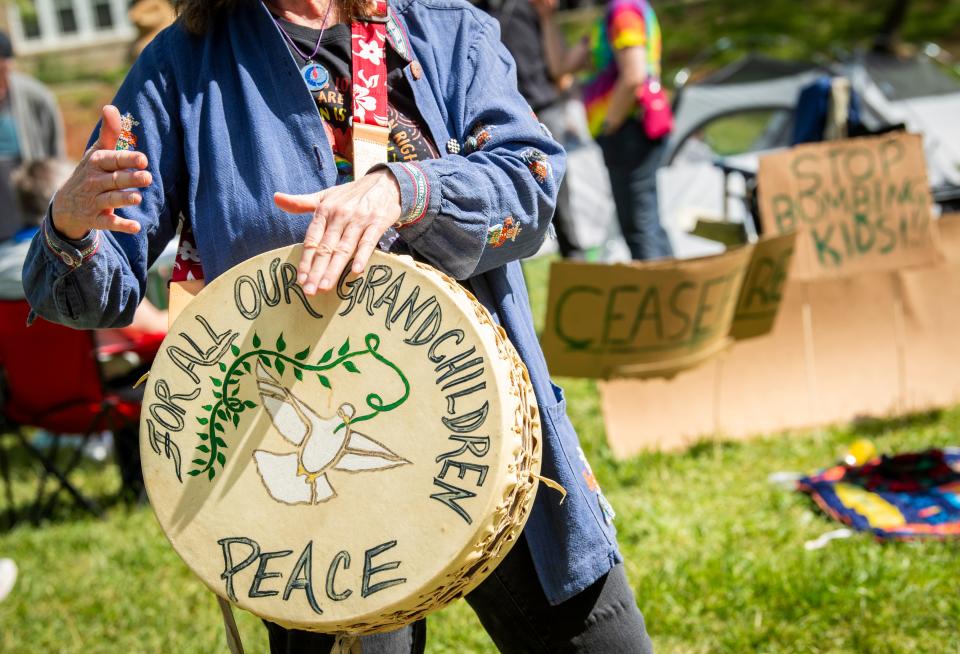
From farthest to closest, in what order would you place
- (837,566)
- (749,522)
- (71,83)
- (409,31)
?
(71,83), (749,522), (837,566), (409,31)

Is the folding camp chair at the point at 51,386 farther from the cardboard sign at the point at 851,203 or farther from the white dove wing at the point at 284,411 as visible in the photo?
the white dove wing at the point at 284,411

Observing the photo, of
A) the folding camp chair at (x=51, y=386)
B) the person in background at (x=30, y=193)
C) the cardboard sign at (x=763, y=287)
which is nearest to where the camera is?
the cardboard sign at (x=763, y=287)

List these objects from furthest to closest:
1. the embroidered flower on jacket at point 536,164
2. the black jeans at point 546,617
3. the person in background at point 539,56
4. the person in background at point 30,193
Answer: the person in background at point 539,56 < the person in background at point 30,193 < the black jeans at point 546,617 < the embroidered flower on jacket at point 536,164

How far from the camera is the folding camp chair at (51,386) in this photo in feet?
13.4

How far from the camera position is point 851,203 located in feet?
13.8

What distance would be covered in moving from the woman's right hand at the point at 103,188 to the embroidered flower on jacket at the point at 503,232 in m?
0.46

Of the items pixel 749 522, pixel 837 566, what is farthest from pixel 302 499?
pixel 749 522

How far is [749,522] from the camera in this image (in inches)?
134

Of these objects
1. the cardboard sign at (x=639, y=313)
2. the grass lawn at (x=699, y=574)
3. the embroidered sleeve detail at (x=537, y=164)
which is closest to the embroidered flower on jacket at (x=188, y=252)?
the embroidered sleeve detail at (x=537, y=164)

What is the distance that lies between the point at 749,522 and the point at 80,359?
2568 millimetres

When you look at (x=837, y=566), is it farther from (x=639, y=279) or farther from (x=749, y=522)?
(x=639, y=279)

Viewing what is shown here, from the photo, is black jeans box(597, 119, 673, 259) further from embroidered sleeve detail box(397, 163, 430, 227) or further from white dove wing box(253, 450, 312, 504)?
white dove wing box(253, 450, 312, 504)

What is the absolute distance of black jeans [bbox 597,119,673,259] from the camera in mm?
4980

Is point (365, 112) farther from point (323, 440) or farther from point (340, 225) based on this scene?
point (323, 440)
